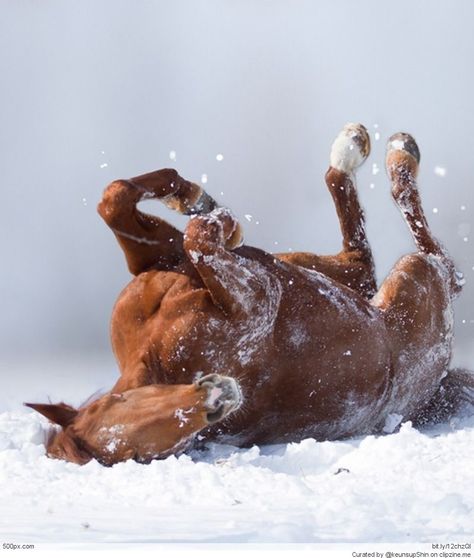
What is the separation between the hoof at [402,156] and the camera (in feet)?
13.7

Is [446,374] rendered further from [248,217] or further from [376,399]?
[248,217]

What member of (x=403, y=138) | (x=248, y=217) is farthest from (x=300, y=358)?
(x=403, y=138)

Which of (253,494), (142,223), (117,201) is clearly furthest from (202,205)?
(253,494)

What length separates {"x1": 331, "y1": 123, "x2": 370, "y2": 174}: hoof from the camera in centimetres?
410

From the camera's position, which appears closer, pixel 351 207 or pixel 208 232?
pixel 208 232

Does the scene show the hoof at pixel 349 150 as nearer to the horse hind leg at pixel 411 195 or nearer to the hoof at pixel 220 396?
the horse hind leg at pixel 411 195

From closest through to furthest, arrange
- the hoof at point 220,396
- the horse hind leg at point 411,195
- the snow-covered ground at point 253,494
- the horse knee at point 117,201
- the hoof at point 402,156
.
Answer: the snow-covered ground at point 253,494 < the hoof at point 220,396 < the horse knee at point 117,201 < the horse hind leg at point 411,195 < the hoof at point 402,156

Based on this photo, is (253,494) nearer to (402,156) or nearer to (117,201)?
(117,201)

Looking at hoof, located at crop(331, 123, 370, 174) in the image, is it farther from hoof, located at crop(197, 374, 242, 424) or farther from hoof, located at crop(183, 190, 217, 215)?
hoof, located at crop(197, 374, 242, 424)

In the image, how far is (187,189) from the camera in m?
3.50

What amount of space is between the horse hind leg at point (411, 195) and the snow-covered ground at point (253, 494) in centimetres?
92

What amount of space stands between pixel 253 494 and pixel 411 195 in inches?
71.1

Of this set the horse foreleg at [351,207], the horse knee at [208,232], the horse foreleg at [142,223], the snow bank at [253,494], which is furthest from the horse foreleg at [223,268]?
the horse foreleg at [351,207]

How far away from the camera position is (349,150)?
161 inches
